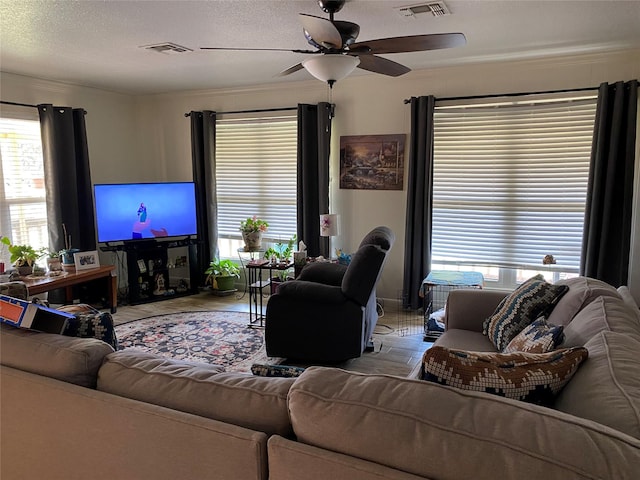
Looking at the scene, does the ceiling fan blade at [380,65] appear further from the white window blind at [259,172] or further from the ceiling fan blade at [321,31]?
the white window blind at [259,172]

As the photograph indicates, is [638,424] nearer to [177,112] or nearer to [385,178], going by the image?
[385,178]

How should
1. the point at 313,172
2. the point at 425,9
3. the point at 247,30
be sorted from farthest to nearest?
the point at 313,172
the point at 247,30
the point at 425,9

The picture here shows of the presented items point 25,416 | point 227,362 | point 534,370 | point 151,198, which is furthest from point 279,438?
point 151,198

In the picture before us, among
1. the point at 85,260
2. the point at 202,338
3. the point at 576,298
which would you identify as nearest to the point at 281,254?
the point at 202,338

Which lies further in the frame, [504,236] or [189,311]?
[189,311]

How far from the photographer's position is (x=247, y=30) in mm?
3117

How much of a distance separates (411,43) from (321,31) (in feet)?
1.67

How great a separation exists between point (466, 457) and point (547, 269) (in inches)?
148

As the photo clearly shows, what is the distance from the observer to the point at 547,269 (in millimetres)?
4242

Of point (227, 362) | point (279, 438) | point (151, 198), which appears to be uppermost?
point (151, 198)

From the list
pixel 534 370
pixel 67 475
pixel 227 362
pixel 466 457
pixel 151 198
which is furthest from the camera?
pixel 151 198

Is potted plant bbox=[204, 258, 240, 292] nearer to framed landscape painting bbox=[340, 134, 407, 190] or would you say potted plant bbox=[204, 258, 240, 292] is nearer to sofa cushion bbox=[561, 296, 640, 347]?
framed landscape painting bbox=[340, 134, 407, 190]

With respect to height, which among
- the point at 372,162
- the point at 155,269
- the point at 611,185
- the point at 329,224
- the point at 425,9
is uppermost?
the point at 425,9

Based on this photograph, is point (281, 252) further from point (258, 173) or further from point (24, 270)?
point (24, 270)
